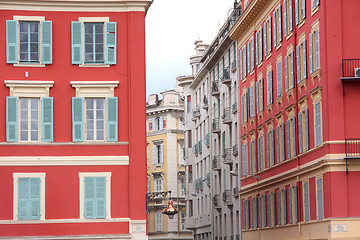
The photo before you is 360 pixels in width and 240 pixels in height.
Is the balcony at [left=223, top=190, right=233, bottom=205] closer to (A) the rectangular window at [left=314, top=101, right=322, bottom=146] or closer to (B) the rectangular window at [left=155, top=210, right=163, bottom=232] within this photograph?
(A) the rectangular window at [left=314, top=101, right=322, bottom=146]

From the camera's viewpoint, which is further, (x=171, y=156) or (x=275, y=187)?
(x=171, y=156)

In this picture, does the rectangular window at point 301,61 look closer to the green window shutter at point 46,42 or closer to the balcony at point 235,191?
the green window shutter at point 46,42

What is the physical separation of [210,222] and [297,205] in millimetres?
35820

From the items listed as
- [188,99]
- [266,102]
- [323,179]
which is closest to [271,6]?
[266,102]

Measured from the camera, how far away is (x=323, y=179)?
163 ft

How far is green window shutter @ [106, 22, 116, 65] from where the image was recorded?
159 feet

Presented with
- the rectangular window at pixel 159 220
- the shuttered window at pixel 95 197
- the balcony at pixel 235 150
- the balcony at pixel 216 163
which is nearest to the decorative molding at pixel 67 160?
the shuttered window at pixel 95 197

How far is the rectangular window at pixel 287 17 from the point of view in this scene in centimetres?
5762

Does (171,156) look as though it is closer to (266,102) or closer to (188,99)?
(188,99)

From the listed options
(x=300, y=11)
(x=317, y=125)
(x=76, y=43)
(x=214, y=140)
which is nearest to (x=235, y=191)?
(x=214, y=140)

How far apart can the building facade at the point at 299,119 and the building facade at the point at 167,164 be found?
5505cm

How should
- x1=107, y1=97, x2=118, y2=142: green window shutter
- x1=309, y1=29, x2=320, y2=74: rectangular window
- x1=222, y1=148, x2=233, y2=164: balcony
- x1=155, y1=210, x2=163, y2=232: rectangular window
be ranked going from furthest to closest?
x1=155, y1=210, x2=163, y2=232: rectangular window < x1=222, y1=148, x2=233, y2=164: balcony < x1=309, y1=29, x2=320, y2=74: rectangular window < x1=107, y1=97, x2=118, y2=142: green window shutter

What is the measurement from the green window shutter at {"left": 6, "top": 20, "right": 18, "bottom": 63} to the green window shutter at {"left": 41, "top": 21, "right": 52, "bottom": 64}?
1.38 m

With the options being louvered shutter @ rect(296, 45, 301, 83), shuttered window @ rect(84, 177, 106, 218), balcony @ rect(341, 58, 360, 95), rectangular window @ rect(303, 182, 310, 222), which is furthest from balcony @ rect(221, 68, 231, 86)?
shuttered window @ rect(84, 177, 106, 218)
